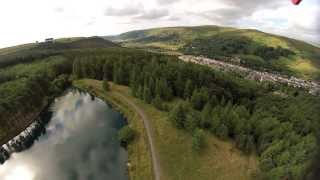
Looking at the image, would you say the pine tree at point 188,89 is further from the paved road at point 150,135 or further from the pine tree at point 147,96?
the paved road at point 150,135

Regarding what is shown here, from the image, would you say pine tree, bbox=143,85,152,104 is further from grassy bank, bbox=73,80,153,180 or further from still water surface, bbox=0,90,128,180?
still water surface, bbox=0,90,128,180

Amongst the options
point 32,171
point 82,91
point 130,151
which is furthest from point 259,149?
Result: point 82,91

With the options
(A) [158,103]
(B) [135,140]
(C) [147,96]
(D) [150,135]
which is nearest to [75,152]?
(B) [135,140]

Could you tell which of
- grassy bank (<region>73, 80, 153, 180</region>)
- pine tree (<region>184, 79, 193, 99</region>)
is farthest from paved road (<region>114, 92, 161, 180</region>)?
pine tree (<region>184, 79, 193, 99</region>)

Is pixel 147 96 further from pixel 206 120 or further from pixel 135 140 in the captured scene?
pixel 206 120

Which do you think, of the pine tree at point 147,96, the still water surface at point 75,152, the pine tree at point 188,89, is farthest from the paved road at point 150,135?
the pine tree at point 188,89
